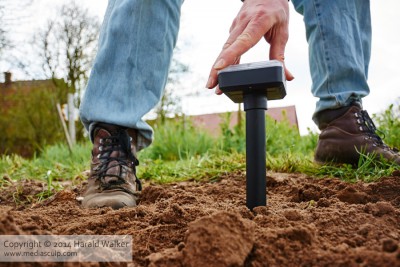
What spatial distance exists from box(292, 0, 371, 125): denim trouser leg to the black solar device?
1.22m

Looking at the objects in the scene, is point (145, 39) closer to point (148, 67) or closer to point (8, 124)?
point (148, 67)

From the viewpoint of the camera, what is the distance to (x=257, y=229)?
3.18ft

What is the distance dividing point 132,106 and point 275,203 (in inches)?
32.6

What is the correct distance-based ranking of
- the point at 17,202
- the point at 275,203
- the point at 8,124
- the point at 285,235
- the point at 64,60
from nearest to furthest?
the point at 285,235 < the point at 275,203 < the point at 17,202 < the point at 64,60 < the point at 8,124

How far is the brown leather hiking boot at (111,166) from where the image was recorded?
69.7 inches

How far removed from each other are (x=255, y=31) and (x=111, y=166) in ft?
3.15

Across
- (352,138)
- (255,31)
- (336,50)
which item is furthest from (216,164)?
(255,31)

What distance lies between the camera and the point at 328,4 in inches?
89.8

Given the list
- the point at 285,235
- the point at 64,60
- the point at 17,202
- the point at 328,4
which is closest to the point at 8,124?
the point at 64,60

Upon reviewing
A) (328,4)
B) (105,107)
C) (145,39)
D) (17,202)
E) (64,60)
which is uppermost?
Answer: (64,60)

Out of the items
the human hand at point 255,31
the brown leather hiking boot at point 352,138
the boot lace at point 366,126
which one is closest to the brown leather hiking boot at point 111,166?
the human hand at point 255,31

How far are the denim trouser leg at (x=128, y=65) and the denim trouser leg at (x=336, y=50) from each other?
0.97 meters

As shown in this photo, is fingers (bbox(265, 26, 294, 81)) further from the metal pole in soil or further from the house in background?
the house in background

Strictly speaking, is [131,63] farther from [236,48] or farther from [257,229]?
[257,229]
